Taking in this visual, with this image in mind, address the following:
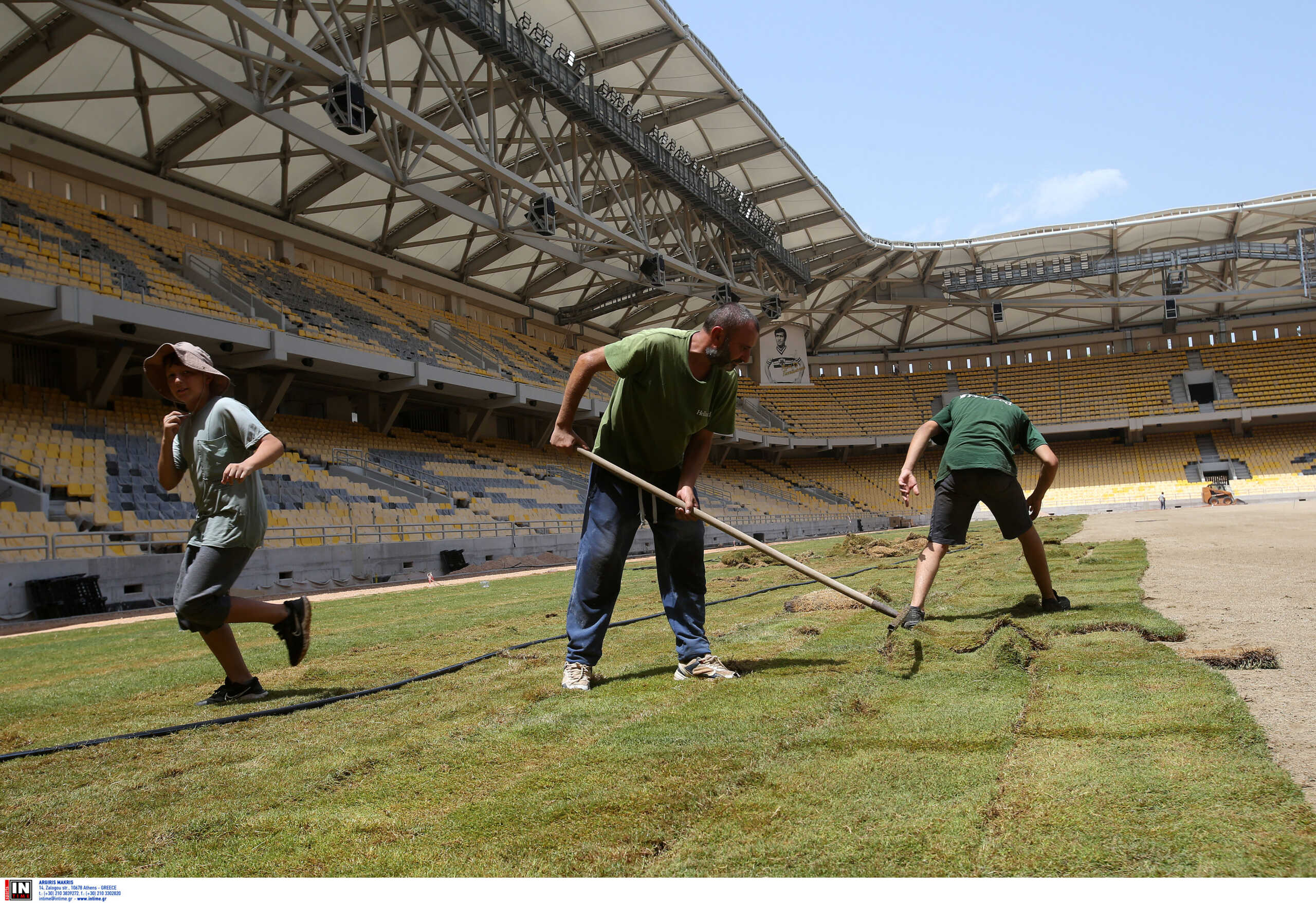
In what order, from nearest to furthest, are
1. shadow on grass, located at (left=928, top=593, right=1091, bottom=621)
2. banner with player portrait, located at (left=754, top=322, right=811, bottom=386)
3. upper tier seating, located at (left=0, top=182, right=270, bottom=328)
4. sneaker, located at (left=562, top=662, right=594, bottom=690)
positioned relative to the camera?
sneaker, located at (left=562, top=662, right=594, bottom=690) → shadow on grass, located at (left=928, top=593, right=1091, bottom=621) → upper tier seating, located at (left=0, top=182, right=270, bottom=328) → banner with player portrait, located at (left=754, top=322, right=811, bottom=386)

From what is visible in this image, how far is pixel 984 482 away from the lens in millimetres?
5312

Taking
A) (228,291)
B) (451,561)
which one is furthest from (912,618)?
(228,291)

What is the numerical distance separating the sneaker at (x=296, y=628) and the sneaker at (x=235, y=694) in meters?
0.33

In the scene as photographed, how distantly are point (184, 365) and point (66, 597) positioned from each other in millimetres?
9812

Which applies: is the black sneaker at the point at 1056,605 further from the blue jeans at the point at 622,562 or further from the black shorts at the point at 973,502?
the blue jeans at the point at 622,562

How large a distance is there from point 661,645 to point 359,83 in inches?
536

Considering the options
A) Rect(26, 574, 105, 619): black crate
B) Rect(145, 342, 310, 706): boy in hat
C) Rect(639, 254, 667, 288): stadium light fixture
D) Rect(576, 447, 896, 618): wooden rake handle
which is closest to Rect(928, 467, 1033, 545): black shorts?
Rect(576, 447, 896, 618): wooden rake handle

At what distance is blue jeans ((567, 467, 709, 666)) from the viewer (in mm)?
3881

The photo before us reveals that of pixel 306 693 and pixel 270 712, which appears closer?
pixel 270 712

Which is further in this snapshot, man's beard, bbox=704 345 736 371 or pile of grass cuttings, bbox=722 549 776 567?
pile of grass cuttings, bbox=722 549 776 567

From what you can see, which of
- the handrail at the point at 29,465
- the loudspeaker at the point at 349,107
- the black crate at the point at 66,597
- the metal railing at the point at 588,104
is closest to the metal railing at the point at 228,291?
the loudspeaker at the point at 349,107

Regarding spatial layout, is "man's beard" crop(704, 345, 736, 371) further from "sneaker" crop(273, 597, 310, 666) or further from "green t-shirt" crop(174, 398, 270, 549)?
"sneaker" crop(273, 597, 310, 666)

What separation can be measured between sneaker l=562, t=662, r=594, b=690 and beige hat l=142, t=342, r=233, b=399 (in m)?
2.07

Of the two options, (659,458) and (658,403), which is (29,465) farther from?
(658,403)
